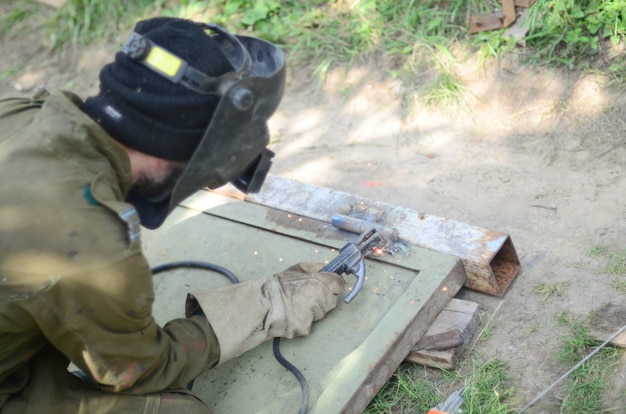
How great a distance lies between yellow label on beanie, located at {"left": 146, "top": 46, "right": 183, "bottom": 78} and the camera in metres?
2.17

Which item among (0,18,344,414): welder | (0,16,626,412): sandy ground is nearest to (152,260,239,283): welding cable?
(0,18,344,414): welder

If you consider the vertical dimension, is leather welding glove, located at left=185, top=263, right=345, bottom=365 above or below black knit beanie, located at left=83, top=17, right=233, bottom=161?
below

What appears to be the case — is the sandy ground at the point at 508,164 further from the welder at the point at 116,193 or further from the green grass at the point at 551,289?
the welder at the point at 116,193

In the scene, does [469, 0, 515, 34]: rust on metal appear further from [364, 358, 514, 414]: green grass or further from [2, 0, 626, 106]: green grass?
[364, 358, 514, 414]: green grass

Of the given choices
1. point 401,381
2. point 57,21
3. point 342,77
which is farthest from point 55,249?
point 57,21

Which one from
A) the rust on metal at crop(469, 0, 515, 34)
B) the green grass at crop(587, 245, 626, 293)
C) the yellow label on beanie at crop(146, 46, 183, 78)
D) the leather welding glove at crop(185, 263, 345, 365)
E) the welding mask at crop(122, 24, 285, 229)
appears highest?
the yellow label on beanie at crop(146, 46, 183, 78)

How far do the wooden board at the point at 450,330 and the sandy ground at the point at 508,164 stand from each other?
0.09 metres

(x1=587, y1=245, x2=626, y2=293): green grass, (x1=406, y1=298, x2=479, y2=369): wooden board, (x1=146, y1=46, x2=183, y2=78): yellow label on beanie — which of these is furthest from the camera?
(x1=587, y1=245, x2=626, y2=293): green grass

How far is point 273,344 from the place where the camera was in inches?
116

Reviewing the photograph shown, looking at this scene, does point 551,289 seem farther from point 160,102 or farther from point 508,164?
point 160,102

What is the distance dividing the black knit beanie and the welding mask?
3 centimetres

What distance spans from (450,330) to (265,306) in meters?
0.77

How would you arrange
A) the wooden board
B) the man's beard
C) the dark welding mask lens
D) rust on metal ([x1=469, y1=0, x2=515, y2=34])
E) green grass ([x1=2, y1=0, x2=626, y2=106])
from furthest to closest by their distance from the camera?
rust on metal ([x1=469, y1=0, x2=515, y2=34]) → green grass ([x1=2, y1=0, x2=626, y2=106]) → the wooden board → the dark welding mask lens → the man's beard

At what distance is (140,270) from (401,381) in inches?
50.1
